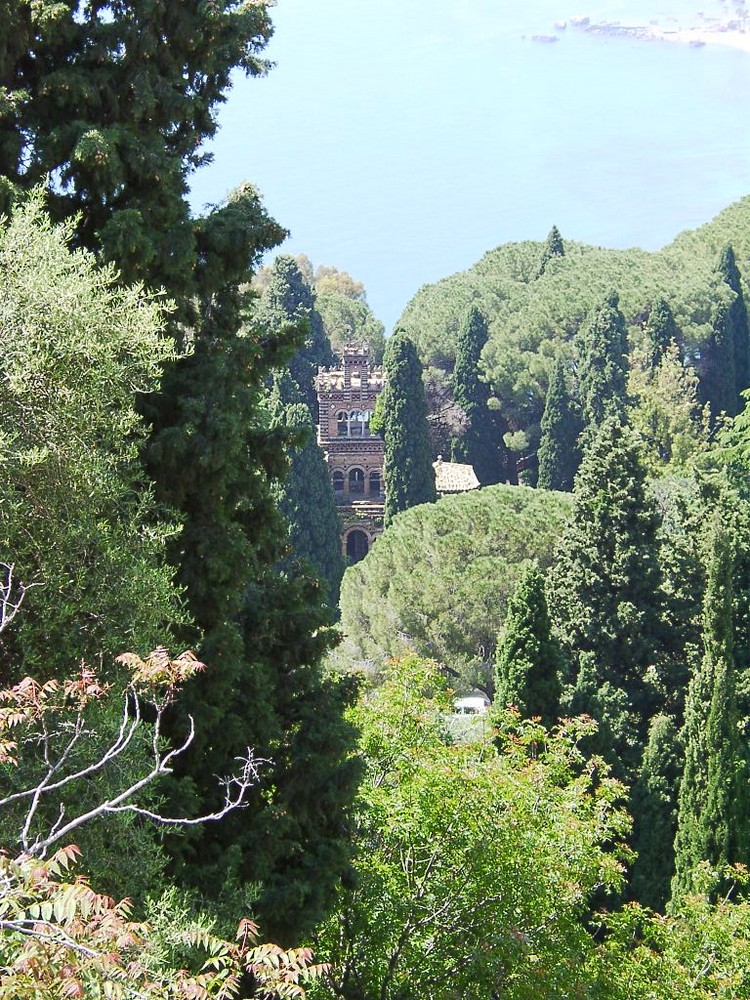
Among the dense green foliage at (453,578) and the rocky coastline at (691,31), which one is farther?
the rocky coastline at (691,31)

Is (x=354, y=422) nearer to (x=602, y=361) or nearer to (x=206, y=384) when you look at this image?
(x=602, y=361)

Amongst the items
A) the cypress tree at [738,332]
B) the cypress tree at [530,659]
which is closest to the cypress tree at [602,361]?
the cypress tree at [738,332]

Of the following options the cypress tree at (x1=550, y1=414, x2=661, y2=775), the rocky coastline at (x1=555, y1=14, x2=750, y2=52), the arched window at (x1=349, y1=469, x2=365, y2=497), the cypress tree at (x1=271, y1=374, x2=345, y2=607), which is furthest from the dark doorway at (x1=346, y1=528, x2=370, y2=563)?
the rocky coastline at (x1=555, y1=14, x2=750, y2=52)

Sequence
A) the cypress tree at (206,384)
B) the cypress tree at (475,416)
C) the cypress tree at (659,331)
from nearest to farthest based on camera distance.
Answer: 1. the cypress tree at (206,384)
2. the cypress tree at (659,331)
3. the cypress tree at (475,416)

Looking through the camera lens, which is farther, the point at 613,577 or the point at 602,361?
the point at 602,361

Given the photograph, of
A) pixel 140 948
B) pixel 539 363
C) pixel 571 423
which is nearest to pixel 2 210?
pixel 140 948

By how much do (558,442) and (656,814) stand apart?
23.1 meters

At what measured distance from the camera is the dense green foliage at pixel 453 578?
25.5 m

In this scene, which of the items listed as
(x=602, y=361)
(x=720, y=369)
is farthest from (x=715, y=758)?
(x=720, y=369)

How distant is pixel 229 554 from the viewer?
859cm

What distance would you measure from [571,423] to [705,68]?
272 feet

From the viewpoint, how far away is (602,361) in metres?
42.2

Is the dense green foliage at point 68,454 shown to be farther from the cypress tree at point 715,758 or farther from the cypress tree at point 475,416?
the cypress tree at point 475,416

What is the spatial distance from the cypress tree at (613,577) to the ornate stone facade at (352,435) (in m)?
20.7
